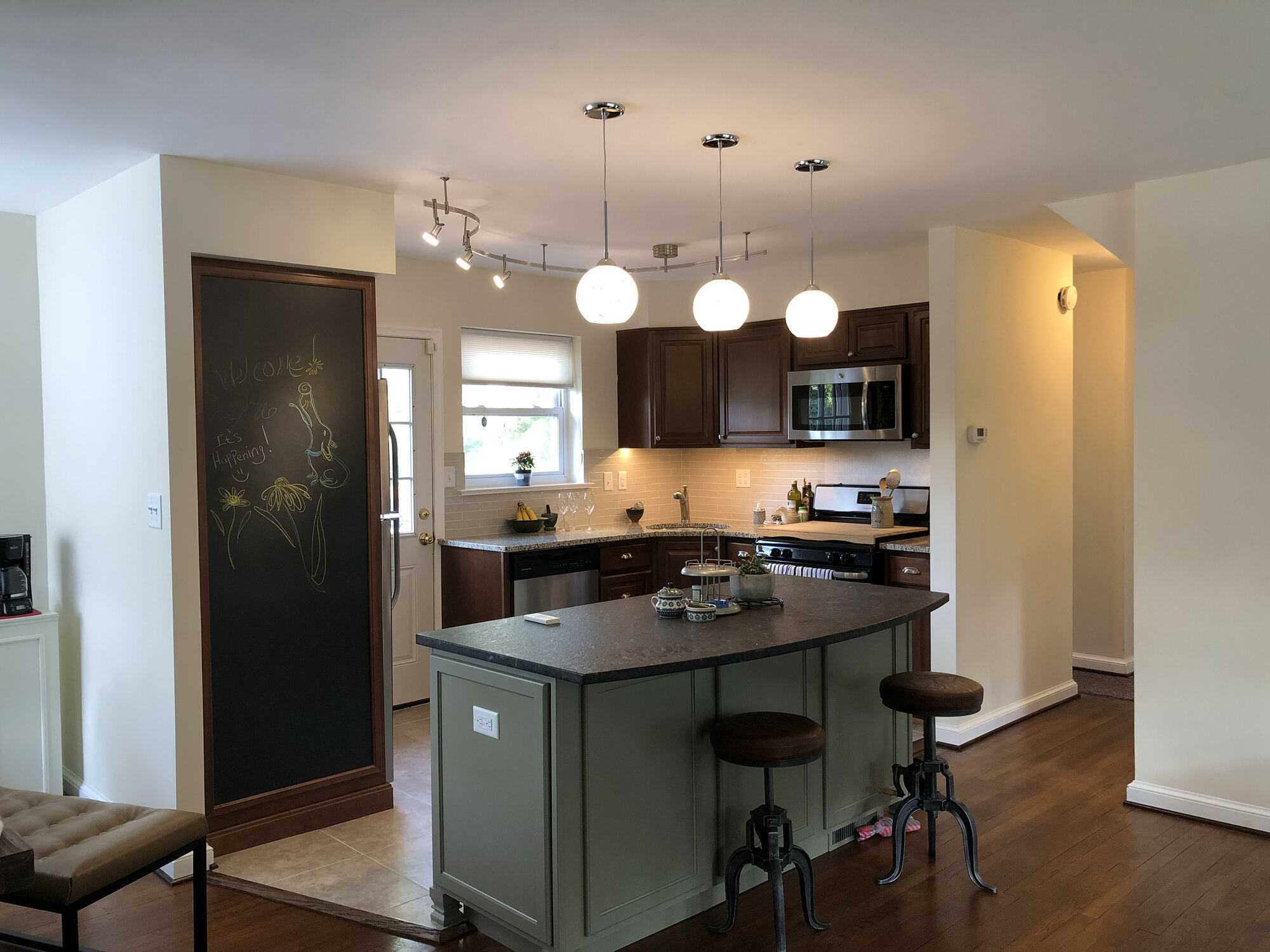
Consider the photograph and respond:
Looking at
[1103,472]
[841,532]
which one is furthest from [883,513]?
[1103,472]

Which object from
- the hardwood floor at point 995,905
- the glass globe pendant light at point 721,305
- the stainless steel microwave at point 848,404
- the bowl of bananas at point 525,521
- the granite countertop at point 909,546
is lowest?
the hardwood floor at point 995,905

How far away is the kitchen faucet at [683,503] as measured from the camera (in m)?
6.56

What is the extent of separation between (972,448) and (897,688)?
1.86 metres

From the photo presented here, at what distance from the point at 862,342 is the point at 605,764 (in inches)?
137

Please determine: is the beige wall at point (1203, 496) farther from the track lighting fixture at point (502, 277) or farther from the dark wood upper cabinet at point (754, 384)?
the track lighting fixture at point (502, 277)

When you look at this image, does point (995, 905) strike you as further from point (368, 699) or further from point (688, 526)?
point (688, 526)

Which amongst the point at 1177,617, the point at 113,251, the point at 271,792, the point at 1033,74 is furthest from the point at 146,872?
the point at 1177,617

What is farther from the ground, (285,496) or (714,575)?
(285,496)

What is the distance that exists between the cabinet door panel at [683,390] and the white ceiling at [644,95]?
2021 millimetres

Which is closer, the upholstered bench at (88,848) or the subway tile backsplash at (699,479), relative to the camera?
the upholstered bench at (88,848)

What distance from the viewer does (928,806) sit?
11.2 ft

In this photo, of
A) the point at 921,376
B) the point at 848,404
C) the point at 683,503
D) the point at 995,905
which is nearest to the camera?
the point at 995,905

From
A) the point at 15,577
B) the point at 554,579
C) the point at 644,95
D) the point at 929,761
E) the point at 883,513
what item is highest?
the point at 644,95

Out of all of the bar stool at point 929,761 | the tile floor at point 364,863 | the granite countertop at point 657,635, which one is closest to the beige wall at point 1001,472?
the granite countertop at point 657,635
